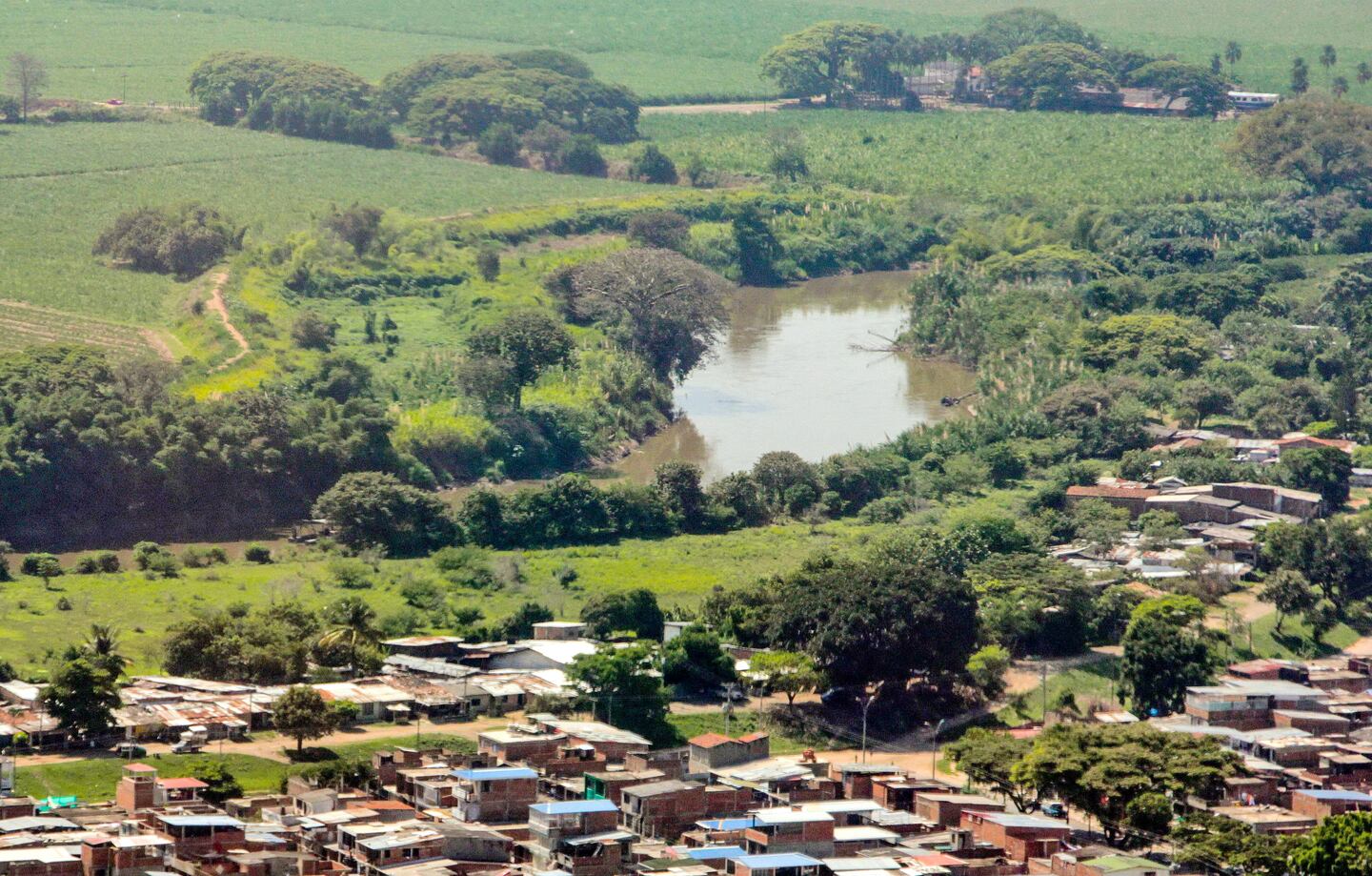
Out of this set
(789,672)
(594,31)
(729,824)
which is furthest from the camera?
(594,31)

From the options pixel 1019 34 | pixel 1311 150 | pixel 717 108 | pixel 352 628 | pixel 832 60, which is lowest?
pixel 352 628

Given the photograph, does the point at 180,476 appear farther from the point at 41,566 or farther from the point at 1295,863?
the point at 1295,863

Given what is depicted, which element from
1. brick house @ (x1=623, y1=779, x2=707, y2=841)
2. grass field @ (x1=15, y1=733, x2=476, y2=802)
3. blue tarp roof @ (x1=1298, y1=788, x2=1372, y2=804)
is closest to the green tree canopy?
blue tarp roof @ (x1=1298, y1=788, x2=1372, y2=804)

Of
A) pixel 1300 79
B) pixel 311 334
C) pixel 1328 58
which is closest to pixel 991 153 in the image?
pixel 1300 79

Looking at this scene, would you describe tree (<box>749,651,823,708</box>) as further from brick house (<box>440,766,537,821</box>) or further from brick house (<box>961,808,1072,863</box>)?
brick house (<box>440,766,537,821</box>)

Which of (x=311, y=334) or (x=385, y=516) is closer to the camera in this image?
(x=385, y=516)

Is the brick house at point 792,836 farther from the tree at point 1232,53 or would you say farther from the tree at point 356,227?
the tree at point 1232,53

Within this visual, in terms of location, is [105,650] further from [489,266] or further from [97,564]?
[489,266]
